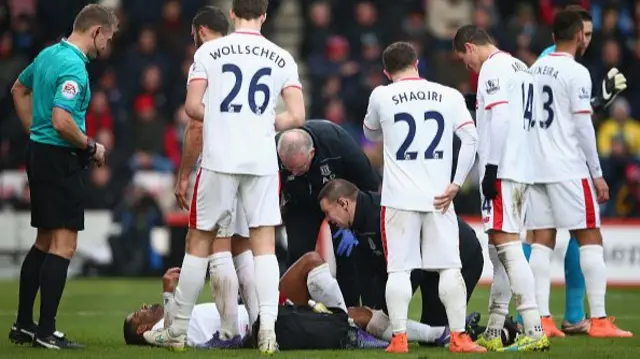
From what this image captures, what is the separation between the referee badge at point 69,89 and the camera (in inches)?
416

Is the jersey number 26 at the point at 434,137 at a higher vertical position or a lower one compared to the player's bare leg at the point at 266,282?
→ higher

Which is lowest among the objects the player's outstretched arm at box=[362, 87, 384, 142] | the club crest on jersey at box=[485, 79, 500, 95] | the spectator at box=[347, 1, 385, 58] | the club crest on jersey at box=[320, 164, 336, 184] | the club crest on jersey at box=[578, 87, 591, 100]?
the club crest on jersey at box=[320, 164, 336, 184]

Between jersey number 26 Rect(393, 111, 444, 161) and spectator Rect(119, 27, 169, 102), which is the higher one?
spectator Rect(119, 27, 169, 102)

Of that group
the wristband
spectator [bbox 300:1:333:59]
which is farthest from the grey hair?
spectator [bbox 300:1:333:59]

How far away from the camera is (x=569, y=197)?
39.8 feet

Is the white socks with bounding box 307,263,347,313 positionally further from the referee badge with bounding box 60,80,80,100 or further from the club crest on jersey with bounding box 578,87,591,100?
the club crest on jersey with bounding box 578,87,591,100

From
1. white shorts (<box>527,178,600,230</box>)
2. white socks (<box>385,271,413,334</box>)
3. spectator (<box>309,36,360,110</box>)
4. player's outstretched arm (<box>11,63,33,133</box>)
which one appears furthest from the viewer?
Answer: spectator (<box>309,36,360,110</box>)

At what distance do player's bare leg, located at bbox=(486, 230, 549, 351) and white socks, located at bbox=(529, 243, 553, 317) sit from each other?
48.0 inches

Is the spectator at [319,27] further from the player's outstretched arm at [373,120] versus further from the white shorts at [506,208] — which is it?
the player's outstretched arm at [373,120]

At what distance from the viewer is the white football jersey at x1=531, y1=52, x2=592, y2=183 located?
12008 millimetres

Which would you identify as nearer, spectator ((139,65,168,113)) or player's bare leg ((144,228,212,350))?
player's bare leg ((144,228,212,350))

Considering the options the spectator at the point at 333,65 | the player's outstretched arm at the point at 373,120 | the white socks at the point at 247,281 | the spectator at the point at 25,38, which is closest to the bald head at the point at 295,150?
the white socks at the point at 247,281

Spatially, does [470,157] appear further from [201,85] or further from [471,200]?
[471,200]

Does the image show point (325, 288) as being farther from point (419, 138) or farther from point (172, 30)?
point (172, 30)
